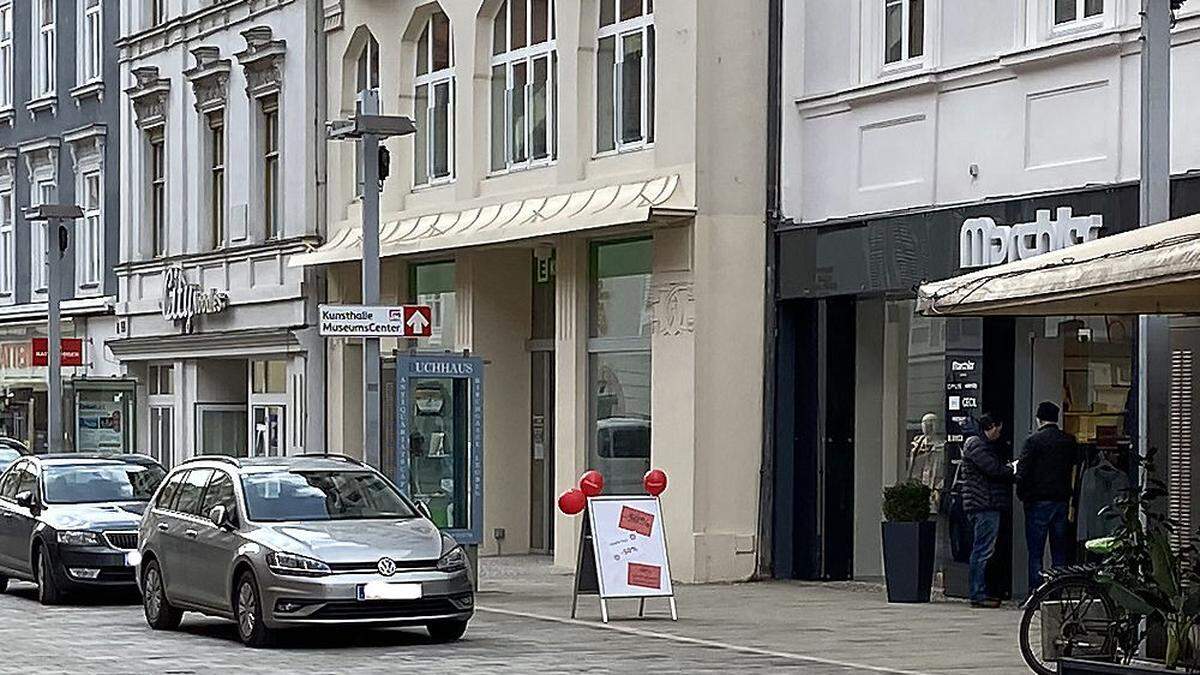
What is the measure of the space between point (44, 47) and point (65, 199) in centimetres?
348

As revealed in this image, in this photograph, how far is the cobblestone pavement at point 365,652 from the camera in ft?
52.1

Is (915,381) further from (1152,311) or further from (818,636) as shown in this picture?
(1152,311)

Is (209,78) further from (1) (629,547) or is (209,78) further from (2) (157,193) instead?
(1) (629,547)

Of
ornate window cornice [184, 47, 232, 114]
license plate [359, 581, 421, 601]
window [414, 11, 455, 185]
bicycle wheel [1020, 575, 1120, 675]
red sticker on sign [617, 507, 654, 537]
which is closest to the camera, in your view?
bicycle wheel [1020, 575, 1120, 675]

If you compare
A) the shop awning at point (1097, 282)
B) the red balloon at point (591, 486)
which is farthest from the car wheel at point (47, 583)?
the shop awning at point (1097, 282)

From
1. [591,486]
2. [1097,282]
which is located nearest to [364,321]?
[591,486]

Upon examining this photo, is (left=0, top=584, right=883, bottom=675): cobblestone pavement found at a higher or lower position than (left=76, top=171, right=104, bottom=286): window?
lower

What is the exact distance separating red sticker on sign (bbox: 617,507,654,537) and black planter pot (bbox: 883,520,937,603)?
2398mm

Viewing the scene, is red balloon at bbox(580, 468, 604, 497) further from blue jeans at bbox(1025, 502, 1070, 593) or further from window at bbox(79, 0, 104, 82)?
window at bbox(79, 0, 104, 82)

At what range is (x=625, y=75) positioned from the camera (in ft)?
83.5

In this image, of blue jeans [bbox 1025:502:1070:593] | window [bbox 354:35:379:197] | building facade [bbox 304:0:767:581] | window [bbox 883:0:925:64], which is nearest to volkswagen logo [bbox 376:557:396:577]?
blue jeans [bbox 1025:502:1070:593]

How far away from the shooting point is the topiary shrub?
20.7m

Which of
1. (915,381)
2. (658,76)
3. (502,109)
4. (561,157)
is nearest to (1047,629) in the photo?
(915,381)

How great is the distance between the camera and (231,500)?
1848 cm
